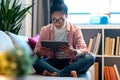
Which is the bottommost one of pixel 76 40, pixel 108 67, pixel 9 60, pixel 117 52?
pixel 108 67

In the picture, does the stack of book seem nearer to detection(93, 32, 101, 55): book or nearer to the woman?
detection(93, 32, 101, 55): book

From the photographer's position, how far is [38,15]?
9.82ft

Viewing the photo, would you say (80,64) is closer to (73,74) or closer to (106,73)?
(73,74)

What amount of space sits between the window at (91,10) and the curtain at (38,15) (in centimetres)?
41

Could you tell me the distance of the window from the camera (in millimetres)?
3131

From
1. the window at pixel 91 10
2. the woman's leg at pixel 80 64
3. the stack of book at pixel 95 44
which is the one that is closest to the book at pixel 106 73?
the stack of book at pixel 95 44

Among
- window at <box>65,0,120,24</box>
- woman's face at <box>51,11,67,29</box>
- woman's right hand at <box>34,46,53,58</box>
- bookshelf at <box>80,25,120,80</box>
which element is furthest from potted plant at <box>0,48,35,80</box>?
window at <box>65,0,120,24</box>

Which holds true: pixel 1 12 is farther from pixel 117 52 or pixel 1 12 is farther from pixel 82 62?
pixel 117 52

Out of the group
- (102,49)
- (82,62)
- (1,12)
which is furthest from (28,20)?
(82,62)

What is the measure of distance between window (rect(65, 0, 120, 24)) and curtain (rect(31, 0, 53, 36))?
41 cm

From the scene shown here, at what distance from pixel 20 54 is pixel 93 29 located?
2.87 metres

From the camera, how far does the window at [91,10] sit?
3.13 meters

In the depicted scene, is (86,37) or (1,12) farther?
(86,37)

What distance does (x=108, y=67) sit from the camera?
2.77m
